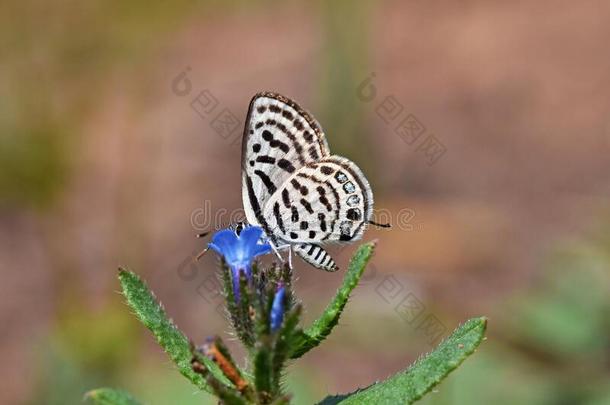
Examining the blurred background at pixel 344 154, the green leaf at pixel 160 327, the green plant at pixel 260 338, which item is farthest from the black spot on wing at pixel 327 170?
the blurred background at pixel 344 154

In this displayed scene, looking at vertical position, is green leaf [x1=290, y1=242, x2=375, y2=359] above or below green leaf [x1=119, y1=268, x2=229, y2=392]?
below

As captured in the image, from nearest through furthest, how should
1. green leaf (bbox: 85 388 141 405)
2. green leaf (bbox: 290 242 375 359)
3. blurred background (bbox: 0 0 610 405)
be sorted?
green leaf (bbox: 85 388 141 405) < green leaf (bbox: 290 242 375 359) < blurred background (bbox: 0 0 610 405)

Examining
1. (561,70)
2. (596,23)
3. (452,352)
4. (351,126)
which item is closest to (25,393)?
(351,126)

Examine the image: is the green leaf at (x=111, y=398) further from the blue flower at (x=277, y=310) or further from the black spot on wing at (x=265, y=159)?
the black spot on wing at (x=265, y=159)

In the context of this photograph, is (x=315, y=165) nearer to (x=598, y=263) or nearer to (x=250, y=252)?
(x=250, y=252)

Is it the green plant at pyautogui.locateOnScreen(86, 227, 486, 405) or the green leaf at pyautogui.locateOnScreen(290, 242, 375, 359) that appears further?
the green leaf at pyautogui.locateOnScreen(290, 242, 375, 359)

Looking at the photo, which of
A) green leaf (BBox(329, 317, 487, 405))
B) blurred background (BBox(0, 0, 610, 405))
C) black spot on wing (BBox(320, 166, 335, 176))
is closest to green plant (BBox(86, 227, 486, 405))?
green leaf (BBox(329, 317, 487, 405))

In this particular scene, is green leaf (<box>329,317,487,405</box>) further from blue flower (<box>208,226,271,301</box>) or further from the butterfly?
the butterfly
